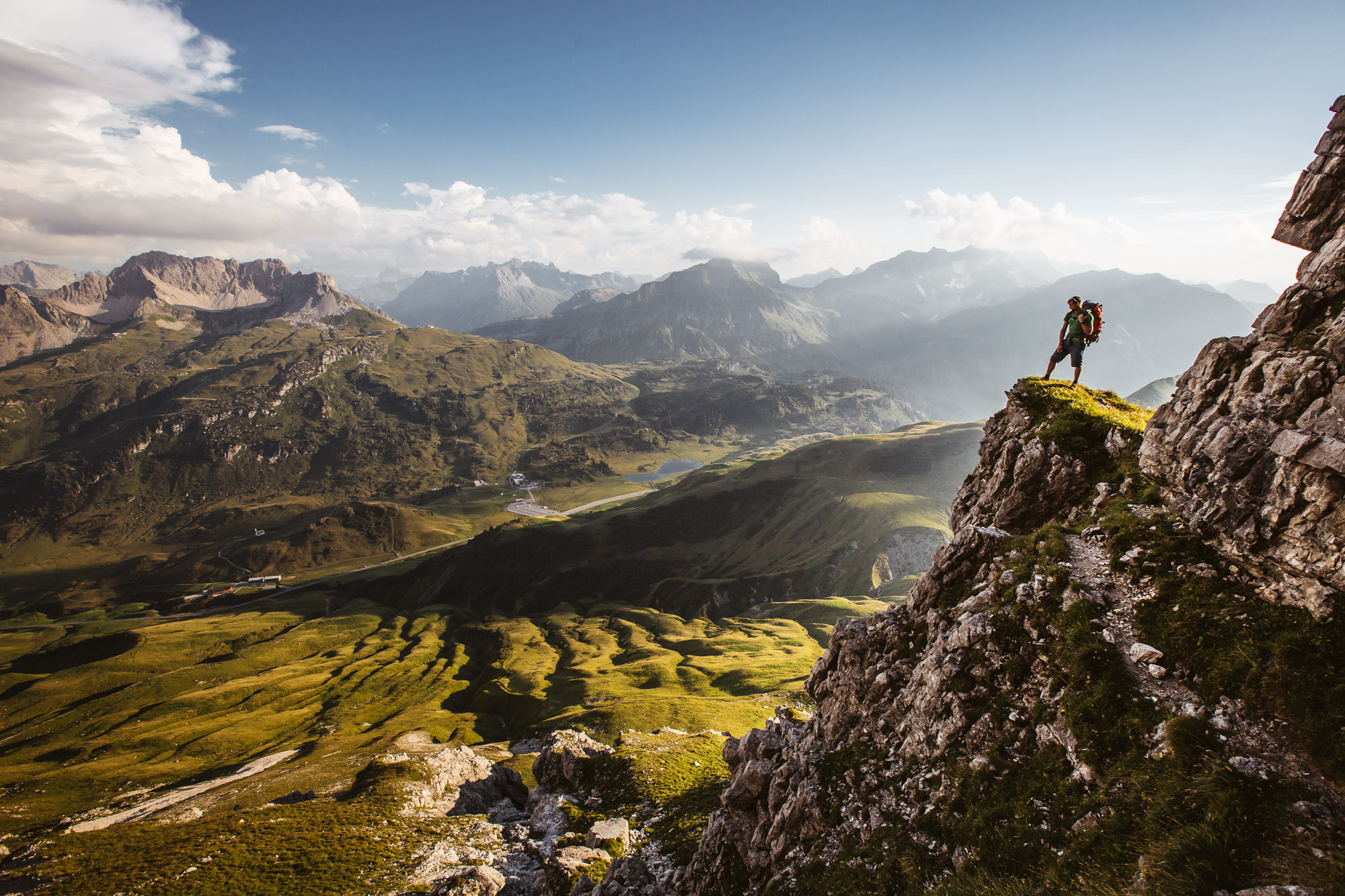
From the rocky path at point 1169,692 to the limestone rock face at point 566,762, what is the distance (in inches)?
2131

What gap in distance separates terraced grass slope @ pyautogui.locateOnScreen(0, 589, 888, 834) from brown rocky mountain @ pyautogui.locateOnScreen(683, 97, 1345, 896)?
60282 millimetres

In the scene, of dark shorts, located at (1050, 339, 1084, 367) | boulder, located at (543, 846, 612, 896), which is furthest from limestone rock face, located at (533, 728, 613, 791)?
dark shorts, located at (1050, 339, 1084, 367)

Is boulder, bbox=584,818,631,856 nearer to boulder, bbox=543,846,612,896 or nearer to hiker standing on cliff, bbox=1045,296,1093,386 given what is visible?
boulder, bbox=543,846,612,896

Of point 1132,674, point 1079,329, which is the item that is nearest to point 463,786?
point 1132,674

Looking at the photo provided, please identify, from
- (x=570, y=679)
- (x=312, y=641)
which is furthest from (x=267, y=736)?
(x=312, y=641)

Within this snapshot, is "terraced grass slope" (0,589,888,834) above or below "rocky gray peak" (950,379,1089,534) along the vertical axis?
below

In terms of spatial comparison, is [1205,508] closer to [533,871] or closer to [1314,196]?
[1314,196]

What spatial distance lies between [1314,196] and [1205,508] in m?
13.0

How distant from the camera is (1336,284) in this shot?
53.9ft

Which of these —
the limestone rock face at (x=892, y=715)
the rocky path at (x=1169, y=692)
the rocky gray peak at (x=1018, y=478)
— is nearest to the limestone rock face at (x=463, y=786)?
the limestone rock face at (x=892, y=715)

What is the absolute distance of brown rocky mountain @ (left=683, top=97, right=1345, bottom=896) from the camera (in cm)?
1129

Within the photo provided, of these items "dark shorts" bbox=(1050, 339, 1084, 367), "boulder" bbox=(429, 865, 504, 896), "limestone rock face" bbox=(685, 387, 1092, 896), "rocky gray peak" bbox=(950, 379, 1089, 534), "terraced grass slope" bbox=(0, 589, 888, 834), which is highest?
"dark shorts" bbox=(1050, 339, 1084, 367)

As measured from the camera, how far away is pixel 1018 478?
26.3 m

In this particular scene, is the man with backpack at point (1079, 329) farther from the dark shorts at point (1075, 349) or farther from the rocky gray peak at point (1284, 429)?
the rocky gray peak at point (1284, 429)
